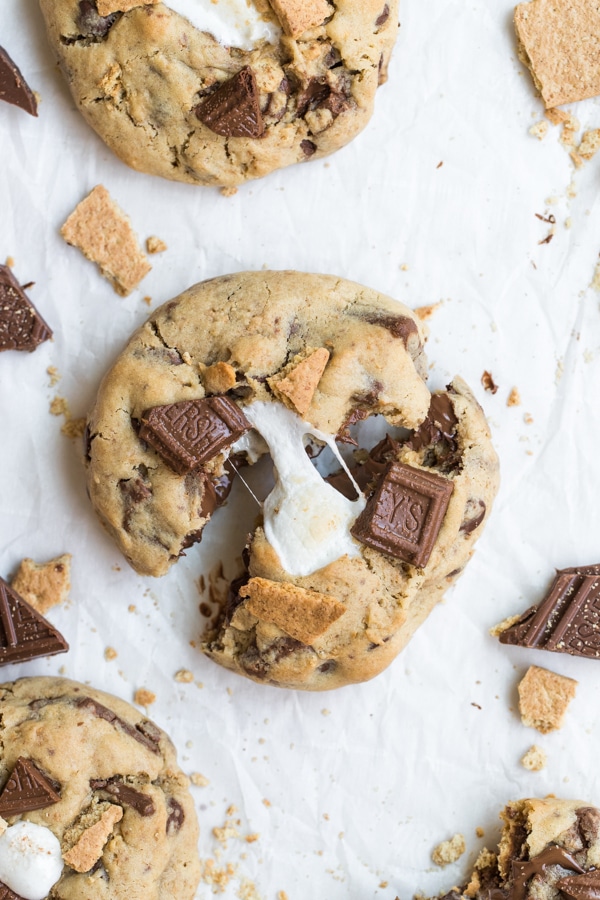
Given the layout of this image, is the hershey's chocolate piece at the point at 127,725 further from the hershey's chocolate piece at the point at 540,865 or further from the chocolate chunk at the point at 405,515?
the hershey's chocolate piece at the point at 540,865

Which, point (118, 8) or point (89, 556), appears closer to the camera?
point (118, 8)

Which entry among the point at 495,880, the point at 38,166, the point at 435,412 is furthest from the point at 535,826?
the point at 38,166

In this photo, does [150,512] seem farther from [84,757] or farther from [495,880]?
[495,880]

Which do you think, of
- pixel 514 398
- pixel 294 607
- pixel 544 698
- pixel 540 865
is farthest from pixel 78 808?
pixel 514 398

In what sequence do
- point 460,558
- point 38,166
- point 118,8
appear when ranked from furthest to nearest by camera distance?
point 38,166 → point 460,558 → point 118,8

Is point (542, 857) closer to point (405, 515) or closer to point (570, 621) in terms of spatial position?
point (570, 621)

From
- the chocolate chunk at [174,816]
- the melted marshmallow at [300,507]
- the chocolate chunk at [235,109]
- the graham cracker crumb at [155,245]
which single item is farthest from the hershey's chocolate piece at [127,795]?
the chocolate chunk at [235,109]
